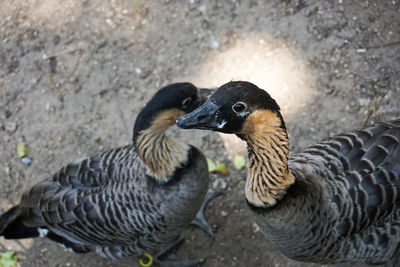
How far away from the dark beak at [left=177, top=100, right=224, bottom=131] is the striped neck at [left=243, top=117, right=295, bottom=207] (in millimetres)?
294

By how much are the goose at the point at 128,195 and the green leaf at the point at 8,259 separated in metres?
0.61

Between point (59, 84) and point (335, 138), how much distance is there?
139 inches

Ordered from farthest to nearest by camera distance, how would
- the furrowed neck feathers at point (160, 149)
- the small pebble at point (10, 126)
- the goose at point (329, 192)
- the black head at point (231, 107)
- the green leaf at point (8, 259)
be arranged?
the small pebble at point (10, 126) < the green leaf at point (8, 259) < the furrowed neck feathers at point (160, 149) < the goose at point (329, 192) < the black head at point (231, 107)

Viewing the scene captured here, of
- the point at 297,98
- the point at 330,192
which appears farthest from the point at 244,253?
the point at 297,98

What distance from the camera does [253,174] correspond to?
2.73 meters

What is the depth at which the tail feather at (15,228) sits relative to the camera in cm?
372

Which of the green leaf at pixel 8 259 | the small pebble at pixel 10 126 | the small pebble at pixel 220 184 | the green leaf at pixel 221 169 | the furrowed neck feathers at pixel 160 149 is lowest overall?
the small pebble at pixel 220 184

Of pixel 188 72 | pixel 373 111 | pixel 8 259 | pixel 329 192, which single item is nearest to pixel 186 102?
pixel 329 192

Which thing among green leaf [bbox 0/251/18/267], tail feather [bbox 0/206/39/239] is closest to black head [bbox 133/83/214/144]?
tail feather [bbox 0/206/39/239]

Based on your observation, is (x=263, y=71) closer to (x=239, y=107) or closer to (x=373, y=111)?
(x=373, y=111)

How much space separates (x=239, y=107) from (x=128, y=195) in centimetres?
155

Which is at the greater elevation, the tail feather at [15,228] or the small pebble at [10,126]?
the small pebble at [10,126]

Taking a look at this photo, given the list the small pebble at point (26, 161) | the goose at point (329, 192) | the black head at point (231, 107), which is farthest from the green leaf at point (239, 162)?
the small pebble at point (26, 161)

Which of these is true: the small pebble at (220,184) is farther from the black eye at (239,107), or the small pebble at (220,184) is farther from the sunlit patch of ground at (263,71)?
the black eye at (239,107)
